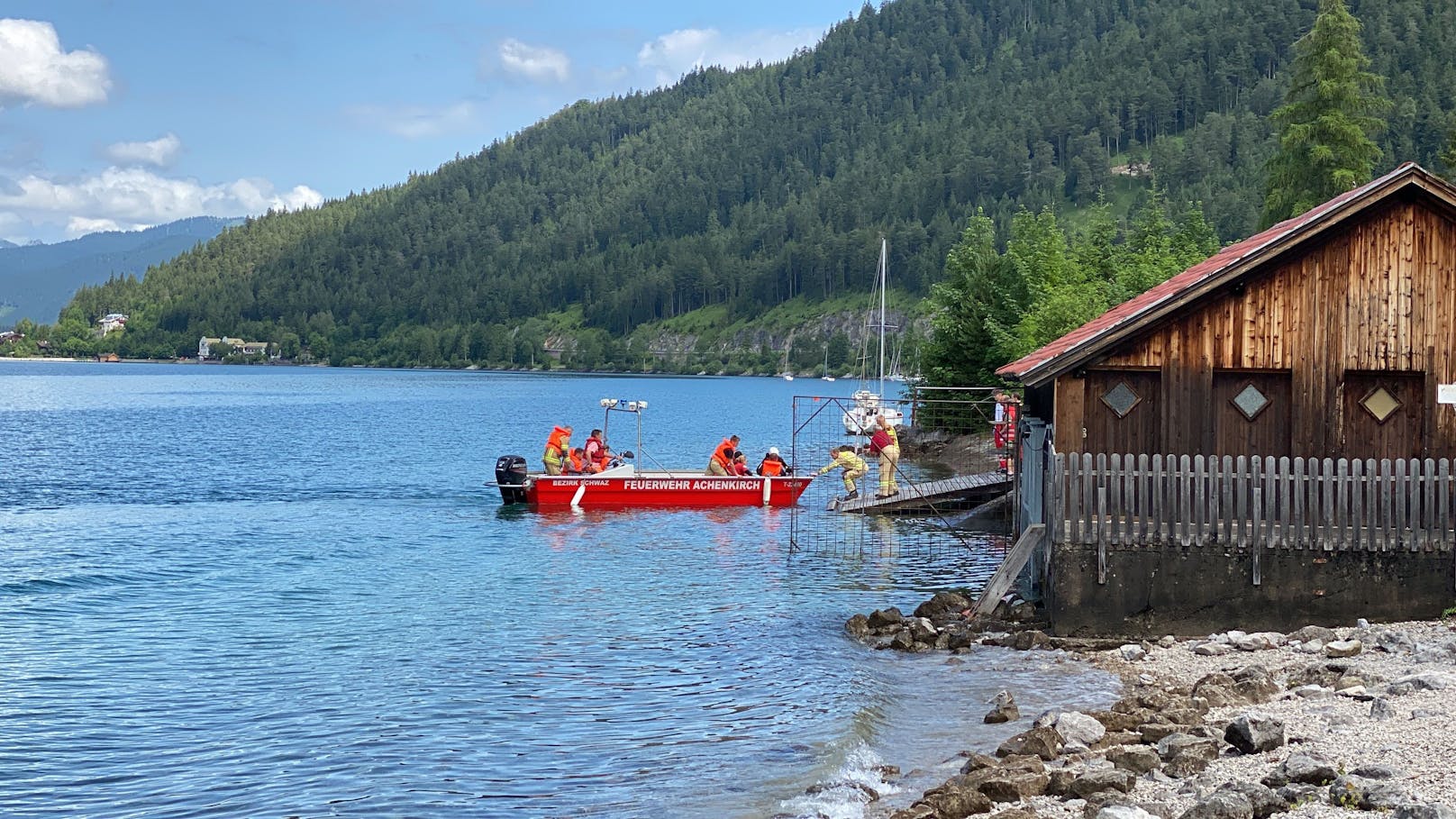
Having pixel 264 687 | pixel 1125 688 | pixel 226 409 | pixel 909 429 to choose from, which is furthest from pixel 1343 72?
pixel 226 409

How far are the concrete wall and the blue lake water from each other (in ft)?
4.80

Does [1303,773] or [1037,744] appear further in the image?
[1037,744]

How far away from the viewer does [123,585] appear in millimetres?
28484

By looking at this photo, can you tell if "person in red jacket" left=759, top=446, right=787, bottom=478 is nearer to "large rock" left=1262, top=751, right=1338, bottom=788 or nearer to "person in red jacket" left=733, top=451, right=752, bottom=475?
"person in red jacket" left=733, top=451, right=752, bottom=475

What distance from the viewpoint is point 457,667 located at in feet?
65.5

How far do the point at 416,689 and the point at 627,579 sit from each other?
10.3m

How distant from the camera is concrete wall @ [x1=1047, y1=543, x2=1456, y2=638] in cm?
1830

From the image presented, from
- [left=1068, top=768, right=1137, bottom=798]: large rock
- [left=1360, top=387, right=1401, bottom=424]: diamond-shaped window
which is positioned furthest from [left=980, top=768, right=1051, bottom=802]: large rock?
[left=1360, top=387, right=1401, bottom=424]: diamond-shaped window

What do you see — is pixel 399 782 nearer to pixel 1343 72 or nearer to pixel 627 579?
pixel 627 579

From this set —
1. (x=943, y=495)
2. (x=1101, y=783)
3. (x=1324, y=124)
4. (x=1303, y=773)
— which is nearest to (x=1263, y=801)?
(x=1303, y=773)

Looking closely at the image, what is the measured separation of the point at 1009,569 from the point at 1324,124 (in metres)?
52.3

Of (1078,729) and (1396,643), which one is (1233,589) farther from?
(1078,729)

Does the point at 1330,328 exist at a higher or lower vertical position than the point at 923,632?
higher

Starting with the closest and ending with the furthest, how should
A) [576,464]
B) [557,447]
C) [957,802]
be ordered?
[957,802] < [557,447] < [576,464]
